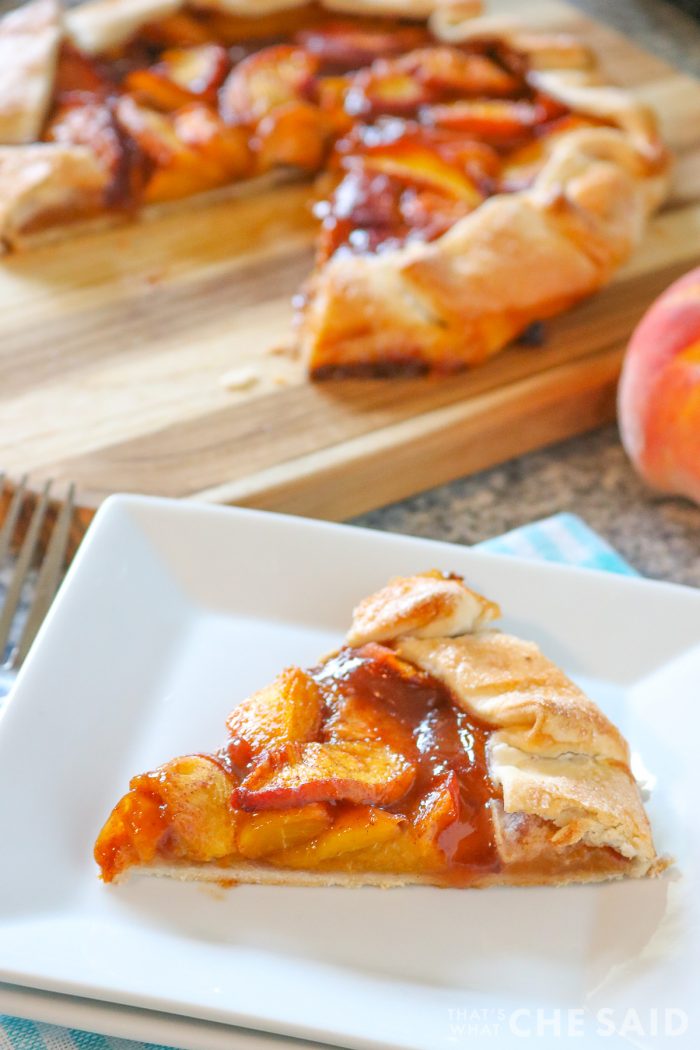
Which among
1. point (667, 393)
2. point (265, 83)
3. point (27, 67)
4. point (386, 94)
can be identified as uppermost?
point (27, 67)

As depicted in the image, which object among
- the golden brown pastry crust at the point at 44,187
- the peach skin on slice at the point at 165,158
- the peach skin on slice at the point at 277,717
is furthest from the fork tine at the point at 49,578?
the peach skin on slice at the point at 165,158

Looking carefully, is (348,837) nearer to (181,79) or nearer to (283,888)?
(283,888)

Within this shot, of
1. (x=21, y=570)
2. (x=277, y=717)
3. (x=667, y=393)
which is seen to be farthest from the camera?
(x=667, y=393)

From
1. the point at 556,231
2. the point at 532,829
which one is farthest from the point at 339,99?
the point at 532,829

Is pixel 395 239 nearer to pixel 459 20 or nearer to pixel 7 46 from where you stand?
pixel 459 20

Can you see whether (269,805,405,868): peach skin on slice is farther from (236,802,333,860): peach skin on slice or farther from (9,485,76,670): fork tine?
(9,485,76,670): fork tine

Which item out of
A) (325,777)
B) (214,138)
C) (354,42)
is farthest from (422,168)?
(325,777)

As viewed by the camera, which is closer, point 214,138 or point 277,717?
point 277,717
